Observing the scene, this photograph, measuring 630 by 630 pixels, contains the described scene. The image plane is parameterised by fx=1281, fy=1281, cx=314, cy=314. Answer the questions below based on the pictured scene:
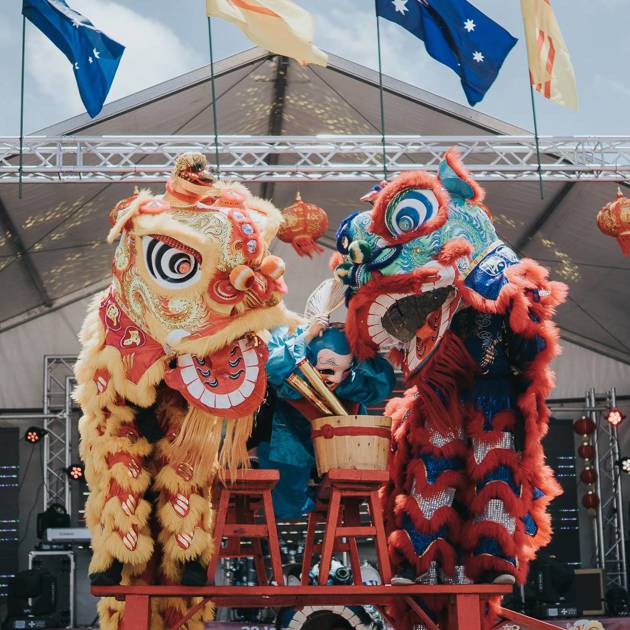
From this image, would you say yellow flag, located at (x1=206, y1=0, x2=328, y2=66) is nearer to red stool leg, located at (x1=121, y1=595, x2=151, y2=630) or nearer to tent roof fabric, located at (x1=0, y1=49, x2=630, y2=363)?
red stool leg, located at (x1=121, y1=595, x2=151, y2=630)

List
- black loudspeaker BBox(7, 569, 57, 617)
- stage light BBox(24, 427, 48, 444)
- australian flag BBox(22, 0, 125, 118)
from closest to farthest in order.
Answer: australian flag BBox(22, 0, 125, 118), black loudspeaker BBox(7, 569, 57, 617), stage light BBox(24, 427, 48, 444)

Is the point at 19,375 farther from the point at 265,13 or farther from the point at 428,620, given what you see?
the point at 428,620

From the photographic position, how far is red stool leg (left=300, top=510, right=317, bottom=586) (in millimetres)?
4391

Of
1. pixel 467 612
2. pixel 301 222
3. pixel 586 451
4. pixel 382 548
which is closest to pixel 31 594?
pixel 301 222

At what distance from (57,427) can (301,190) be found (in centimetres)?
319

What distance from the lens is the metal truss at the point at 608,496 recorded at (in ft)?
35.9

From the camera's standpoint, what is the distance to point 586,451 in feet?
36.7

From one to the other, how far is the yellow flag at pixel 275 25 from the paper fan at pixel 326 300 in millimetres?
1180

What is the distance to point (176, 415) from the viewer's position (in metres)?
4.25

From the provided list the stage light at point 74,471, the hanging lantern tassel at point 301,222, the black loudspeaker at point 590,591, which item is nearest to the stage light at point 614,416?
the black loudspeaker at point 590,591

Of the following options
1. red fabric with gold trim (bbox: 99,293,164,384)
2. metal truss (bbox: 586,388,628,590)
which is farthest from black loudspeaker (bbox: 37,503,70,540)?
red fabric with gold trim (bbox: 99,293,164,384)

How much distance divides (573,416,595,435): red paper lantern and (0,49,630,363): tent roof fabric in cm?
76

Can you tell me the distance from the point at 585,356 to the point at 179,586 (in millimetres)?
7982

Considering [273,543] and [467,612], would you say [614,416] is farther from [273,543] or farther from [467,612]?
[273,543]
